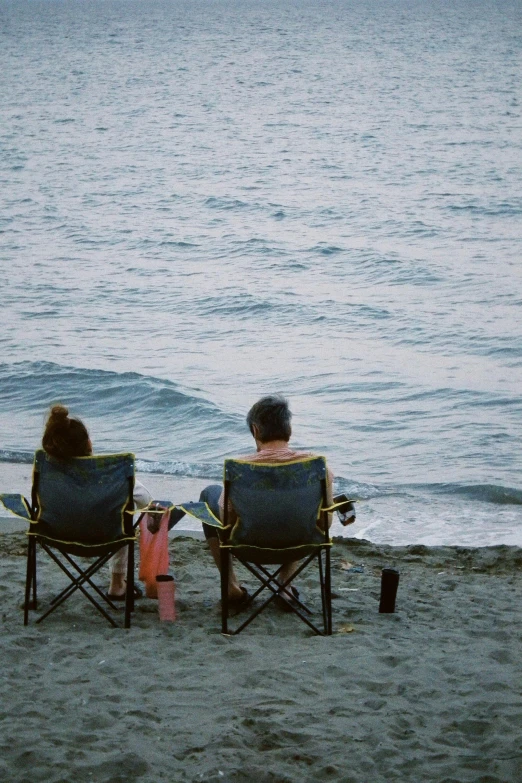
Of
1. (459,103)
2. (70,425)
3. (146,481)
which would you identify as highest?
(459,103)

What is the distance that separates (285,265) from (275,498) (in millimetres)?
19557

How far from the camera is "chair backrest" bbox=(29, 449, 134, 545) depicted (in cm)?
411

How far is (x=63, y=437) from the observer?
412 cm

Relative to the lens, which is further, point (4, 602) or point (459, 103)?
point (459, 103)

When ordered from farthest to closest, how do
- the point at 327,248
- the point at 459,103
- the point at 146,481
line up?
the point at 459,103
the point at 327,248
the point at 146,481

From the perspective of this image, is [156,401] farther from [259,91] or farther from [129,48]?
[129,48]

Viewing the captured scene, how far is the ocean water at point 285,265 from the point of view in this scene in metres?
10.6

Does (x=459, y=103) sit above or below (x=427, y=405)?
above

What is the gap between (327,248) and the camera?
24547 millimetres

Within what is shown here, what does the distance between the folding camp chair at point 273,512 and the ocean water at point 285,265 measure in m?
2.94

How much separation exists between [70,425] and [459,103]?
44.4 m

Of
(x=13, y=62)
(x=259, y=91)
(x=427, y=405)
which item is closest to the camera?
(x=427, y=405)

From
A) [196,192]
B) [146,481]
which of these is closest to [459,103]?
[196,192]

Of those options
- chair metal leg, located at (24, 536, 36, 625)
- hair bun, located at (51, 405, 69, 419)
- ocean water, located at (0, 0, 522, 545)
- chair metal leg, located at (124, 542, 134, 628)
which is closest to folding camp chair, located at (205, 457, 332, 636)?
chair metal leg, located at (124, 542, 134, 628)
